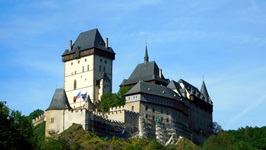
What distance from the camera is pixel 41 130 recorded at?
103875 millimetres

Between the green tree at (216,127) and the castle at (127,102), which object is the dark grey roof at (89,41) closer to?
the castle at (127,102)

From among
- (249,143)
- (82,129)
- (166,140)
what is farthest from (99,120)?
(249,143)

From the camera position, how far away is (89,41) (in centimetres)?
11669

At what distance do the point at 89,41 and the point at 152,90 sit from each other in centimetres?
1916

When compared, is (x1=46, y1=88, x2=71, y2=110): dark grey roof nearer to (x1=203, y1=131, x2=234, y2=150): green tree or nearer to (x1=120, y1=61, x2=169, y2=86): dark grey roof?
(x1=120, y1=61, x2=169, y2=86): dark grey roof

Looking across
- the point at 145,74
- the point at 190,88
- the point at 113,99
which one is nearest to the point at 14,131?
the point at 113,99

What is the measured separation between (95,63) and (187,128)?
19355mm

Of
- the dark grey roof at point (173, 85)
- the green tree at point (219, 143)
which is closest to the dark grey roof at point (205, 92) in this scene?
the dark grey roof at point (173, 85)

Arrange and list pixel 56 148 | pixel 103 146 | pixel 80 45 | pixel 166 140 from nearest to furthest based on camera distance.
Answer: pixel 56 148
pixel 103 146
pixel 166 140
pixel 80 45

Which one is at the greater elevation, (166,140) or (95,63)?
(95,63)

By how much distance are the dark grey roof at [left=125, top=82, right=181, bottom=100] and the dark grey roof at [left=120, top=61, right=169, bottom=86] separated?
4964mm

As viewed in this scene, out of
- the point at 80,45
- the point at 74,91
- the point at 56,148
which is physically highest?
the point at 80,45

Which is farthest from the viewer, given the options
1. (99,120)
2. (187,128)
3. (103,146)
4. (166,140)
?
(187,128)

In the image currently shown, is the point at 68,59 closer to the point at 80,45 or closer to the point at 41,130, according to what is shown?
the point at 80,45
